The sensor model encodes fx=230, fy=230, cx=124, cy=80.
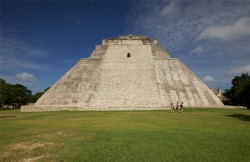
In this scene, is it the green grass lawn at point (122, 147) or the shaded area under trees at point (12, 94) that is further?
the shaded area under trees at point (12, 94)

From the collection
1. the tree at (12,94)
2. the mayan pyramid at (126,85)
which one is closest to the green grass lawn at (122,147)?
the mayan pyramid at (126,85)

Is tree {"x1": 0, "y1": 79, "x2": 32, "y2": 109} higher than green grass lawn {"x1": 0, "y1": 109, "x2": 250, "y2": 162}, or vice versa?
tree {"x1": 0, "y1": 79, "x2": 32, "y2": 109}

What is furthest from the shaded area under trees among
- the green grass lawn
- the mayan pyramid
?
the green grass lawn

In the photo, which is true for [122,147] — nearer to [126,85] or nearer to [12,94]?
[126,85]

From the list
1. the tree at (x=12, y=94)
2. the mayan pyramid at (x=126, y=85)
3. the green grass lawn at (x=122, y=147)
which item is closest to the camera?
the green grass lawn at (x=122, y=147)

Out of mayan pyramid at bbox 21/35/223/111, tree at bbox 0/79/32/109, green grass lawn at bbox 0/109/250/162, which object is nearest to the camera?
green grass lawn at bbox 0/109/250/162

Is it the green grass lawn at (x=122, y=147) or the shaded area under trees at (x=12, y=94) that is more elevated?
the shaded area under trees at (x=12, y=94)

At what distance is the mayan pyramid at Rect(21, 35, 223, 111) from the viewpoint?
2808 centimetres

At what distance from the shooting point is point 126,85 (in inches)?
1206

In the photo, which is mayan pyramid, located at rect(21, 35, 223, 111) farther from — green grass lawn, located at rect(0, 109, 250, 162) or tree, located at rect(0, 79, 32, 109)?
tree, located at rect(0, 79, 32, 109)

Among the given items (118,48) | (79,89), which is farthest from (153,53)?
(79,89)

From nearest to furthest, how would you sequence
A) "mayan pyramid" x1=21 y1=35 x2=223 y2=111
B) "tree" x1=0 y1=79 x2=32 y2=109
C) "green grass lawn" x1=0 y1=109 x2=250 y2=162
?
1. "green grass lawn" x1=0 y1=109 x2=250 y2=162
2. "mayan pyramid" x1=21 y1=35 x2=223 y2=111
3. "tree" x1=0 y1=79 x2=32 y2=109

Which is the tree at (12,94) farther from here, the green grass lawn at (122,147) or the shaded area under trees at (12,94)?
the green grass lawn at (122,147)

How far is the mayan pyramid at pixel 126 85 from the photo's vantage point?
28078mm
